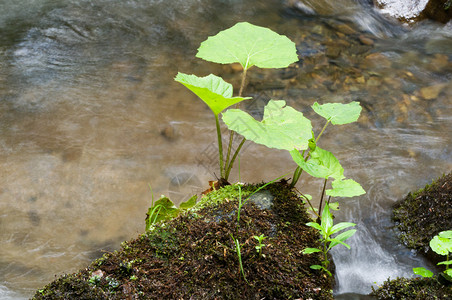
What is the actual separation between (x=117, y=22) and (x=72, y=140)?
2.09m

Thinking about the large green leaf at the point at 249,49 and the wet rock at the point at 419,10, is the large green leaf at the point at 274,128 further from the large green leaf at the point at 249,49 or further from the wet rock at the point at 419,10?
the wet rock at the point at 419,10

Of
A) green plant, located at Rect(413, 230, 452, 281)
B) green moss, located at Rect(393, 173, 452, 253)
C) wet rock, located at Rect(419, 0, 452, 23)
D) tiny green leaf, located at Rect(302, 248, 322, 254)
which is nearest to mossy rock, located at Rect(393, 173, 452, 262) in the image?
green moss, located at Rect(393, 173, 452, 253)

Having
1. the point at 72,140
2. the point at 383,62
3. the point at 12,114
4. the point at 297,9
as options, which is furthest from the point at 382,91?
the point at 12,114

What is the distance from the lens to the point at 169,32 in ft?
16.9

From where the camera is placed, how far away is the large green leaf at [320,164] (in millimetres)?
2367

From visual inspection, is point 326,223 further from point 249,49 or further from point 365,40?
point 365,40

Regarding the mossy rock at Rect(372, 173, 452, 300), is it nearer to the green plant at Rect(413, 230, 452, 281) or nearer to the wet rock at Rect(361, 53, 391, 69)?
the green plant at Rect(413, 230, 452, 281)

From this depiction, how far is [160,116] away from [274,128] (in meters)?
1.96

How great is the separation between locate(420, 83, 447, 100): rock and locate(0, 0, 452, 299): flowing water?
0.6 inches

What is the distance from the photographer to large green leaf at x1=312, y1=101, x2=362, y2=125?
262 centimetres

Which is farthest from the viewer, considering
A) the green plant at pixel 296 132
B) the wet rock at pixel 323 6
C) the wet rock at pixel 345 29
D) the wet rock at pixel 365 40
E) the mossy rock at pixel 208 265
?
the wet rock at pixel 323 6

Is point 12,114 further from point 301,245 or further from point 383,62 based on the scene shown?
point 383,62

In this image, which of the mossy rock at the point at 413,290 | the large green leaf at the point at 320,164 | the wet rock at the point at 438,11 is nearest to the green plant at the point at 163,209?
the large green leaf at the point at 320,164

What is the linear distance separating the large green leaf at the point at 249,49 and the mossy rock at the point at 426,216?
1.34m
